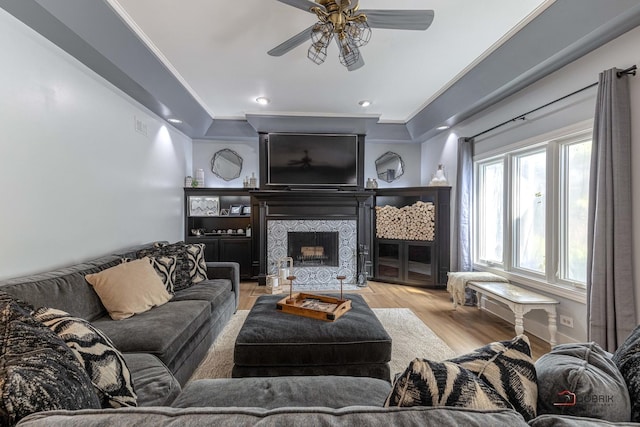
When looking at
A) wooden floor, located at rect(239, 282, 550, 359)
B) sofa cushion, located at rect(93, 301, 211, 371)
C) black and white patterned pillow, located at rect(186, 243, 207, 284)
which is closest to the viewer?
sofa cushion, located at rect(93, 301, 211, 371)

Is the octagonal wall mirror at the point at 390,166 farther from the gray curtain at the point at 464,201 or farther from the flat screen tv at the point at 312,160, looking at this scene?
the gray curtain at the point at 464,201

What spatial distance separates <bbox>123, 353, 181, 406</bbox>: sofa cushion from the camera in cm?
123

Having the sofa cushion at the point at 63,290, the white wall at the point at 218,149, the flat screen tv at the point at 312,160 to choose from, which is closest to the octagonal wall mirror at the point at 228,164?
the white wall at the point at 218,149

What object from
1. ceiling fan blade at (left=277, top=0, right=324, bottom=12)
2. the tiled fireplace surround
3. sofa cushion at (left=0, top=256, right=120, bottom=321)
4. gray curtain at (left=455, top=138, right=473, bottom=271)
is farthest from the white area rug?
ceiling fan blade at (left=277, top=0, right=324, bottom=12)

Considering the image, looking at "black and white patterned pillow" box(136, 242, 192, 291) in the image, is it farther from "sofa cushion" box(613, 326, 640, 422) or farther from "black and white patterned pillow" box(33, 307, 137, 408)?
"sofa cushion" box(613, 326, 640, 422)

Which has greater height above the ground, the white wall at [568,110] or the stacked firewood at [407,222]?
the white wall at [568,110]

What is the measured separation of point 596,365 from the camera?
785 mm

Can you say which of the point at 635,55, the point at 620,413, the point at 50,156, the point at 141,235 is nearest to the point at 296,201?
the point at 141,235

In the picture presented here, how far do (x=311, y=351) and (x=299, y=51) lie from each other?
8.82 ft

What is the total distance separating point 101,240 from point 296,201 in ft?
8.94

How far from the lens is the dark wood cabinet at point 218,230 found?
4996mm

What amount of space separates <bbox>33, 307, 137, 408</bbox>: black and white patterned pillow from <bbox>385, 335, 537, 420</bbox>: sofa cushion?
94 centimetres

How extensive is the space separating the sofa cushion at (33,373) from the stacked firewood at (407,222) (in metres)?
4.53

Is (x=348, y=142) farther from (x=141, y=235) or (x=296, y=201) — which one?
(x=141, y=235)
